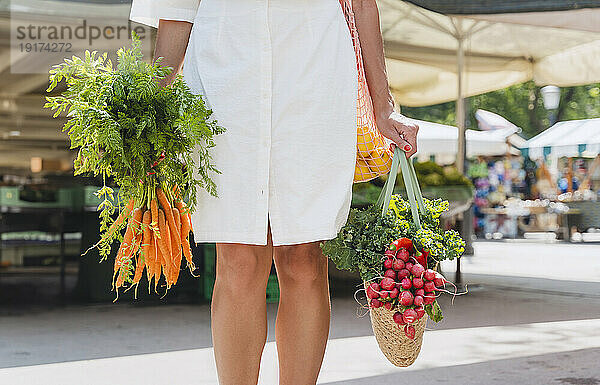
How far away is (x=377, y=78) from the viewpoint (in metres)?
2.33

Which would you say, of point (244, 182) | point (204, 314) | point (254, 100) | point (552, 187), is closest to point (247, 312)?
point (244, 182)

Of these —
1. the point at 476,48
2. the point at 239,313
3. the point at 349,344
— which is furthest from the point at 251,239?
the point at 476,48

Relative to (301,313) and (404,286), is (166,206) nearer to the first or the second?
(301,313)

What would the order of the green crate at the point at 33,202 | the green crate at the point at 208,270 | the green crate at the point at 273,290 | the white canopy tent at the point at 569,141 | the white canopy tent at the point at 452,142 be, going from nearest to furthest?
the green crate at the point at 273,290
the green crate at the point at 208,270
the green crate at the point at 33,202
the white canopy tent at the point at 452,142
the white canopy tent at the point at 569,141

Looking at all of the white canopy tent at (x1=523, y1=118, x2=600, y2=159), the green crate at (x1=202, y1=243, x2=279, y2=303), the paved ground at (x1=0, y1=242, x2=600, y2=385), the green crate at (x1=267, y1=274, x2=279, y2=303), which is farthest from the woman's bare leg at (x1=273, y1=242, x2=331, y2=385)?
the white canopy tent at (x1=523, y1=118, x2=600, y2=159)

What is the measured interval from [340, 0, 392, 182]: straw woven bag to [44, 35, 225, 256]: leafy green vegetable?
1.38 feet

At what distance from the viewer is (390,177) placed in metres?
2.32

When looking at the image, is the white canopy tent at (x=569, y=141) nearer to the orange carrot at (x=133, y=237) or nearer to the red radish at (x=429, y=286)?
the red radish at (x=429, y=286)

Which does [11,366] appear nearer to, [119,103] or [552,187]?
[119,103]

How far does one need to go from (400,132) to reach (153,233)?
2.32 feet

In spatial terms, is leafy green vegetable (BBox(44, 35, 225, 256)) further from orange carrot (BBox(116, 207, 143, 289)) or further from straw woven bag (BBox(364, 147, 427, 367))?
straw woven bag (BBox(364, 147, 427, 367))

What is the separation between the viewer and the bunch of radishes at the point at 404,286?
85.9 inches

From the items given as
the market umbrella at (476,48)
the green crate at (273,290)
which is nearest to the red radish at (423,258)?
the green crate at (273,290)

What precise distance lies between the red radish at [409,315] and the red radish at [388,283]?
73 millimetres
